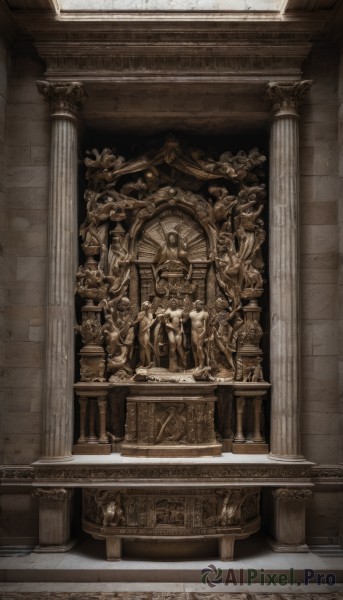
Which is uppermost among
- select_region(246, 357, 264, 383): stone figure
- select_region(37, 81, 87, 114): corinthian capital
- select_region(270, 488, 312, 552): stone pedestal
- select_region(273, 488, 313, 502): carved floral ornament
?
select_region(37, 81, 87, 114): corinthian capital

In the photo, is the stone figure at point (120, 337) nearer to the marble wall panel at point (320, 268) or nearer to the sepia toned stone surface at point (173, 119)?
the sepia toned stone surface at point (173, 119)

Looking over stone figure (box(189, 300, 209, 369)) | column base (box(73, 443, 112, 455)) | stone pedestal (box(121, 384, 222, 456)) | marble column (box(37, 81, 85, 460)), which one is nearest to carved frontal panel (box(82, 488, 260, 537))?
stone pedestal (box(121, 384, 222, 456))

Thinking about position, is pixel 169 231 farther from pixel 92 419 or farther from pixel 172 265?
pixel 92 419

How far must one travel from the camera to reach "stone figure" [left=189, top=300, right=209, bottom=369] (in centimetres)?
911

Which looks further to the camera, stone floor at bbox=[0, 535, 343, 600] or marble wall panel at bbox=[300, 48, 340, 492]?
marble wall panel at bbox=[300, 48, 340, 492]

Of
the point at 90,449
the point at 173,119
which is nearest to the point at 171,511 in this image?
the point at 90,449

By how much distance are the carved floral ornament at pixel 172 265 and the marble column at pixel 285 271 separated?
575 millimetres

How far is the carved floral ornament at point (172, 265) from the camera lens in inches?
358

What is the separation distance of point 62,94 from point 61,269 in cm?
256

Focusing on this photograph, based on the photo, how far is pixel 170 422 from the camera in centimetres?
856

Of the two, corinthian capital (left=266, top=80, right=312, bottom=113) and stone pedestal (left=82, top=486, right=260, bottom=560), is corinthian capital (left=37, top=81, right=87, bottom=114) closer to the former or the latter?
corinthian capital (left=266, top=80, right=312, bottom=113)

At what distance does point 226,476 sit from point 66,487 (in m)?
2.22

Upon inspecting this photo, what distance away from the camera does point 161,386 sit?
8578 millimetres

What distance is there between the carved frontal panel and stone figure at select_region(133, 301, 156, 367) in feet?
6.68
